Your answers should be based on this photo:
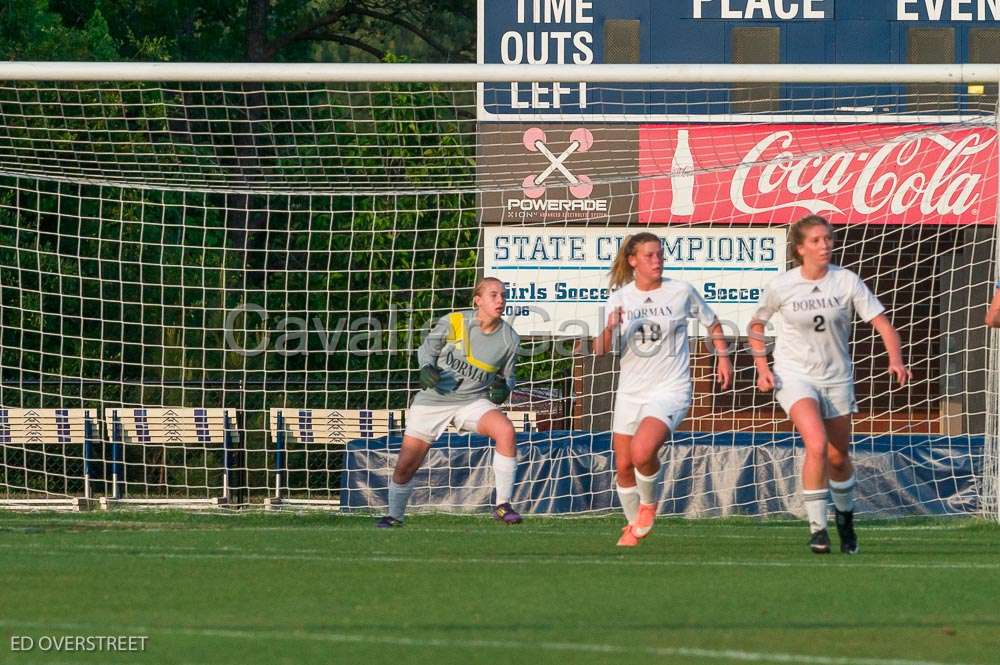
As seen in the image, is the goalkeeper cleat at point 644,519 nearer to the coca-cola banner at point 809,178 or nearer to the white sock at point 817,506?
the white sock at point 817,506

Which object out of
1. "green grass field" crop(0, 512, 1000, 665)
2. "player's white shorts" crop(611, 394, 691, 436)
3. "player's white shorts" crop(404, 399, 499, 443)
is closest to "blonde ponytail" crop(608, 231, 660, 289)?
"player's white shorts" crop(611, 394, 691, 436)

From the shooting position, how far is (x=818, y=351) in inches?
331

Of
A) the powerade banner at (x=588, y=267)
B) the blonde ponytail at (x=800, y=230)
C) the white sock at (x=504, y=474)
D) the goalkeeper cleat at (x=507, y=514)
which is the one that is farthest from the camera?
the powerade banner at (x=588, y=267)

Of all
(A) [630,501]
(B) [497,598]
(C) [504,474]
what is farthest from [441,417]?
(B) [497,598]

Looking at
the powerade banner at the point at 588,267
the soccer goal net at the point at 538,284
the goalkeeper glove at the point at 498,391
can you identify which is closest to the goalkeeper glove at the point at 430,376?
the goalkeeper glove at the point at 498,391

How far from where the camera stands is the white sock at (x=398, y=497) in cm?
1072

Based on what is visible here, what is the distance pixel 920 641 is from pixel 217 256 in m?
17.7

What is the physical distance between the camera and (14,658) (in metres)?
5.19

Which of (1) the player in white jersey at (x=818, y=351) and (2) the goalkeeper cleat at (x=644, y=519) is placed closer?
(1) the player in white jersey at (x=818, y=351)

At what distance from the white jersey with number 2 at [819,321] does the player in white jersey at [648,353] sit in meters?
0.41

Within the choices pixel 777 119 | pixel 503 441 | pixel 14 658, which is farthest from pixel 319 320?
pixel 14 658

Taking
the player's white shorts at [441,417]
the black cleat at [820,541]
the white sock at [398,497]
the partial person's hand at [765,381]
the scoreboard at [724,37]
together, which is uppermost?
the scoreboard at [724,37]

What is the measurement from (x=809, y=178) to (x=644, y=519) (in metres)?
9.14

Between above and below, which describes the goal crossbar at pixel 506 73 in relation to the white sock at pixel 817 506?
above
